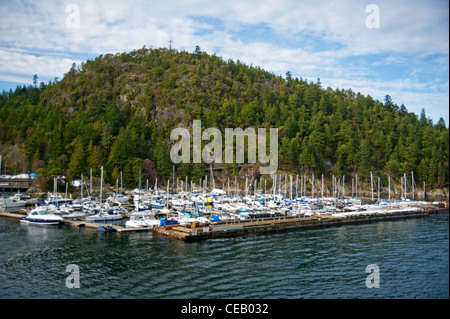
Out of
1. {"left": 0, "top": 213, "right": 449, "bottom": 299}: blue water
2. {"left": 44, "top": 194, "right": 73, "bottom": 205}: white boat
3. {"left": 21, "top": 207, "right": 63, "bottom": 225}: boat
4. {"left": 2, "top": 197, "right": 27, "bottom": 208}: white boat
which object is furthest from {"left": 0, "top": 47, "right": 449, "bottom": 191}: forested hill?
{"left": 0, "top": 213, "right": 449, "bottom": 299}: blue water

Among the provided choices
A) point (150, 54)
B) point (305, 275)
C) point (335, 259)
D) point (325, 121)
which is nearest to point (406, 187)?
point (325, 121)

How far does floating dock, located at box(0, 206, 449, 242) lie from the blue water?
138 cm

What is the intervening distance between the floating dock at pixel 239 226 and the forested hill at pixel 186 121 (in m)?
34.3

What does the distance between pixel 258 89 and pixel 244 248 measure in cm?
10239

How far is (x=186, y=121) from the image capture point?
352 ft

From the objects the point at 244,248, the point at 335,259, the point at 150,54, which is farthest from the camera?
the point at 150,54

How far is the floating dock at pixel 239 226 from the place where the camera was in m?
38.8

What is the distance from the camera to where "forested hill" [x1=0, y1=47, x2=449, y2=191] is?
8569 centimetres

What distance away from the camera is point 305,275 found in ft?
87.8

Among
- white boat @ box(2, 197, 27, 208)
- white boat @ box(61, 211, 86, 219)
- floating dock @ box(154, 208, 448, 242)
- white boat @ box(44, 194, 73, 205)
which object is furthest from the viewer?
white boat @ box(44, 194, 73, 205)

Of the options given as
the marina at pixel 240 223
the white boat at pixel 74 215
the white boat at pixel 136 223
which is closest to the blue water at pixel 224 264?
the marina at pixel 240 223

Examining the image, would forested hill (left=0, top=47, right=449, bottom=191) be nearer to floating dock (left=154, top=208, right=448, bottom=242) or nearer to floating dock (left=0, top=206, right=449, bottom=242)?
floating dock (left=0, top=206, right=449, bottom=242)

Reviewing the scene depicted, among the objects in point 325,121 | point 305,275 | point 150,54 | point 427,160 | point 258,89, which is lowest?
point 305,275

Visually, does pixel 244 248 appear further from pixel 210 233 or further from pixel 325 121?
pixel 325 121
